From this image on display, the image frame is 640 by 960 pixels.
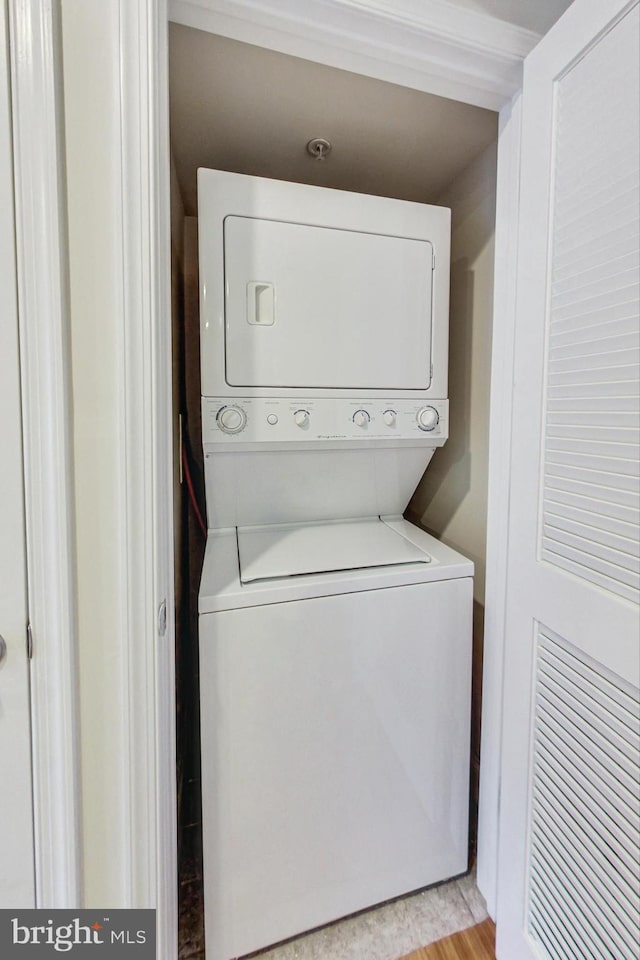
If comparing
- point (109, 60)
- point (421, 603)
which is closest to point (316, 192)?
point (109, 60)

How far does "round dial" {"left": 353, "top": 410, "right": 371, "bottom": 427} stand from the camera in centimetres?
132

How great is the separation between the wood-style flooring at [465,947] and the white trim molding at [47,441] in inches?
40.2

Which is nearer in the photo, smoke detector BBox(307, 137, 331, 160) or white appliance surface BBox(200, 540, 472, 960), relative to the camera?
white appliance surface BBox(200, 540, 472, 960)

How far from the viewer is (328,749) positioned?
1163 millimetres

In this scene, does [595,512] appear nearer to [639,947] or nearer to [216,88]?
[639,947]

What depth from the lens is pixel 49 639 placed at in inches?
31.7

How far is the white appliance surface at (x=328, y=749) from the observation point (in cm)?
108

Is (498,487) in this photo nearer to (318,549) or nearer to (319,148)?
(318,549)

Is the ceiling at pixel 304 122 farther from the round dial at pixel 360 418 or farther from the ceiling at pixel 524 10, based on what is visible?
the round dial at pixel 360 418

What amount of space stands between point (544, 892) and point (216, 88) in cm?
230

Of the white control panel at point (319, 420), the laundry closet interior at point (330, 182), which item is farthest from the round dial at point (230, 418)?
the laundry closet interior at point (330, 182)

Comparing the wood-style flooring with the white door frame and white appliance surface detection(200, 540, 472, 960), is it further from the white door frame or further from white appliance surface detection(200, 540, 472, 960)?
the white door frame

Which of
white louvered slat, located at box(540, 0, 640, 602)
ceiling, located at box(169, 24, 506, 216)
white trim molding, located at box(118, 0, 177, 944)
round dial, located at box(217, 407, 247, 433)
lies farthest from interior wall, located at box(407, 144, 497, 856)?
white trim molding, located at box(118, 0, 177, 944)

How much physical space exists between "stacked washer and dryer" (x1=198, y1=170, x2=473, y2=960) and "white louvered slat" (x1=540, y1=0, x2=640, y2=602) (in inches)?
16.9
